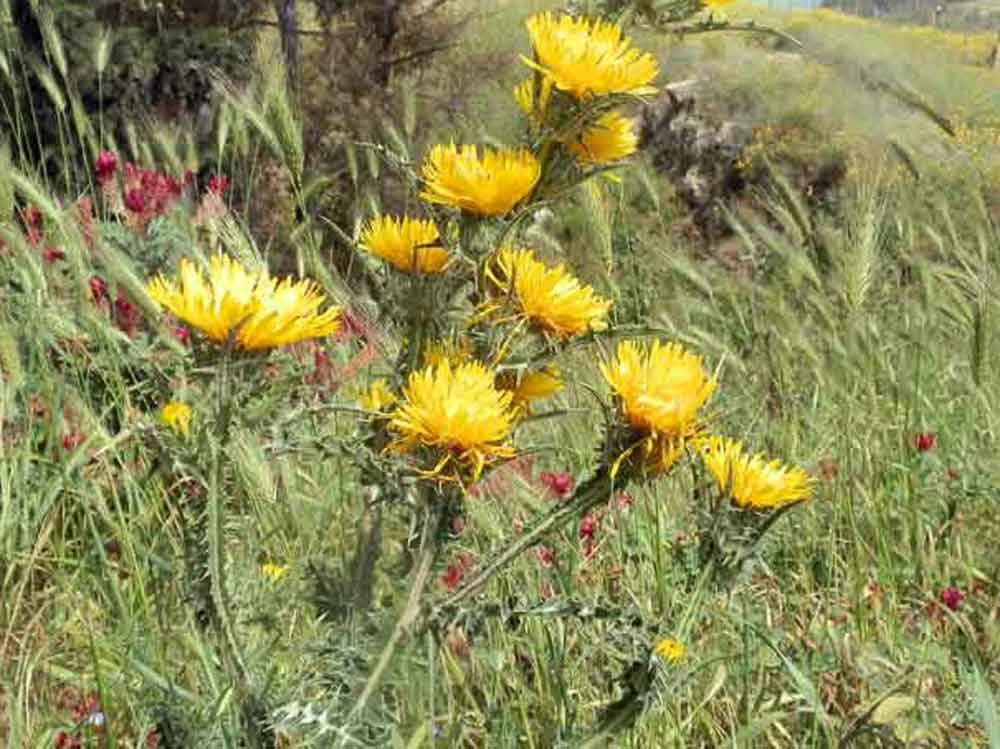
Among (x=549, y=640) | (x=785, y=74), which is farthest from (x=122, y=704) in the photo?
(x=785, y=74)

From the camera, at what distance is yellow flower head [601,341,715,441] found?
1.09 m

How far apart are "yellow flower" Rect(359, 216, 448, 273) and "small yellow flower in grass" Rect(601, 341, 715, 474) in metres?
0.22

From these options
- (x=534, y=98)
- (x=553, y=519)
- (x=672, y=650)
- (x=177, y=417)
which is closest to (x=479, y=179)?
(x=534, y=98)

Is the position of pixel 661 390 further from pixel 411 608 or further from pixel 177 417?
pixel 177 417

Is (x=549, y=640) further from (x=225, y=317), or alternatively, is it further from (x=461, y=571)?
(x=225, y=317)

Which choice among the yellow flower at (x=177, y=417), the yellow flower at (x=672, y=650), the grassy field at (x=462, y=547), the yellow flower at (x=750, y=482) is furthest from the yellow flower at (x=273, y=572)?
the yellow flower at (x=750, y=482)

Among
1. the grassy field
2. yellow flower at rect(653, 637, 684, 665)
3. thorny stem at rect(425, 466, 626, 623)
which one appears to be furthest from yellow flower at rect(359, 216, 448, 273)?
yellow flower at rect(653, 637, 684, 665)

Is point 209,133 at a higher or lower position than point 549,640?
lower

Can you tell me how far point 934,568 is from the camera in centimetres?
239

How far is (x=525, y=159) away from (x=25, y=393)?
154cm

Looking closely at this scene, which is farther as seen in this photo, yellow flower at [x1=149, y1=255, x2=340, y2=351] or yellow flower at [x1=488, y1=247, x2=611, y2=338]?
yellow flower at [x1=488, y1=247, x2=611, y2=338]

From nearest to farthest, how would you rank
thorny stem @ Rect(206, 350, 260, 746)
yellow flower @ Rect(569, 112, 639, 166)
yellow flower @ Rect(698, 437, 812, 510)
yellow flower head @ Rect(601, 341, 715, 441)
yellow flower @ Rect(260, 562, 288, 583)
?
thorny stem @ Rect(206, 350, 260, 746) < yellow flower head @ Rect(601, 341, 715, 441) < yellow flower @ Rect(569, 112, 639, 166) < yellow flower @ Rect(698, 437, 812, 510) < yellow flower @ Rect(260, 562, 288, 583)

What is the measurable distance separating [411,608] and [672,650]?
549mm

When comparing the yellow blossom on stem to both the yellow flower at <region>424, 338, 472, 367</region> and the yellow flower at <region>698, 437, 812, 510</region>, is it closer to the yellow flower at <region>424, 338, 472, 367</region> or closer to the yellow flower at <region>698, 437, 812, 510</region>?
the yellow flower at <region>424, 338, 472, 367</region>
